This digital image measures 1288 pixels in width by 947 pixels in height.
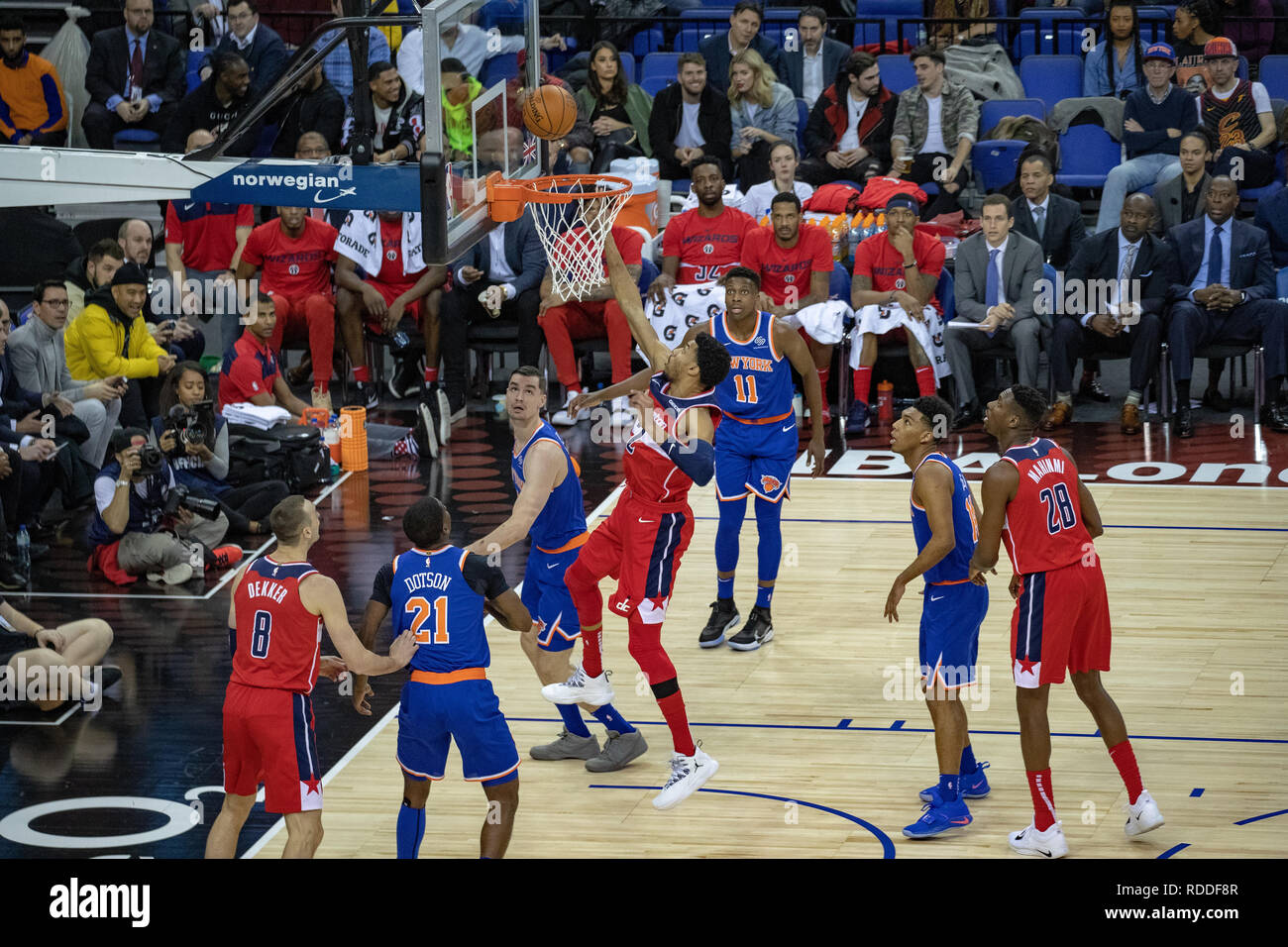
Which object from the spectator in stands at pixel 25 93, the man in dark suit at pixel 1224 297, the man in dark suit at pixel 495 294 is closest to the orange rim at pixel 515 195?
→ the man in dark suit at pixel 495 294

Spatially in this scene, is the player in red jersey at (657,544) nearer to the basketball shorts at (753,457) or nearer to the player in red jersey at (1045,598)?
the player in red jersey at (1045,598)

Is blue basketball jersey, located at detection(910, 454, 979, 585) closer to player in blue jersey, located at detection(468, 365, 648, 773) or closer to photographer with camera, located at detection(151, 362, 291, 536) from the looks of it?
player in blue jersey, located at detection(468, 365, 648, 773)

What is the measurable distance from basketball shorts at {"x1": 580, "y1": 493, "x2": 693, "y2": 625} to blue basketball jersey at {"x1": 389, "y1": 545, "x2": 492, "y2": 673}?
1274mm

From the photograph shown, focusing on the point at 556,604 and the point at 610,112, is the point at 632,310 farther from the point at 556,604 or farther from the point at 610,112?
the point at 610,112

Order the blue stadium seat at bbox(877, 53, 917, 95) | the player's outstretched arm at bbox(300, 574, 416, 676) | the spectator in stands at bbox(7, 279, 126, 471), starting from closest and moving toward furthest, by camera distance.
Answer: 1. the player's outstretched arm at bbox(300, 574, 416, 676)
2. the spectator in stands at bbox(7, 279, 126, 471)
3. the blue stadium seat at bbox(877, 53, 917, 95)

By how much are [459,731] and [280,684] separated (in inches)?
26.3

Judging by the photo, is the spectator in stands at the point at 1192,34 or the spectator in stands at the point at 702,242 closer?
the spectator in stands at the point at 702,242

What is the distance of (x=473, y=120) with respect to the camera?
30.4 ft

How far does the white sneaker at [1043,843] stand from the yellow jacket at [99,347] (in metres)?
7.84

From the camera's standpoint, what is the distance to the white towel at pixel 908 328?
13.5m

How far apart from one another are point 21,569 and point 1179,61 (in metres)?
10.5

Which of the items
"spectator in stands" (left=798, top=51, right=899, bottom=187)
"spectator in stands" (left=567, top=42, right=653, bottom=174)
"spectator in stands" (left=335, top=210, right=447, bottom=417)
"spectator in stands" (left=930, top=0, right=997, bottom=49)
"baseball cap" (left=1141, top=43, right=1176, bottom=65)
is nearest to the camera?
"spectator in stands" (left=335, top=210, right=447, bottom=417)

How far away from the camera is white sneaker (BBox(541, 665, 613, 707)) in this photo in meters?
7.83

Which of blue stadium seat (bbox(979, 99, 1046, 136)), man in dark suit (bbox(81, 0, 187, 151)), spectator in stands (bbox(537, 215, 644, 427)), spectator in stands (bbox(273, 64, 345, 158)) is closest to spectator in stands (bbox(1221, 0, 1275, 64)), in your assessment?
blue stadium seat (bbox(979, 99, 1046, 136))
